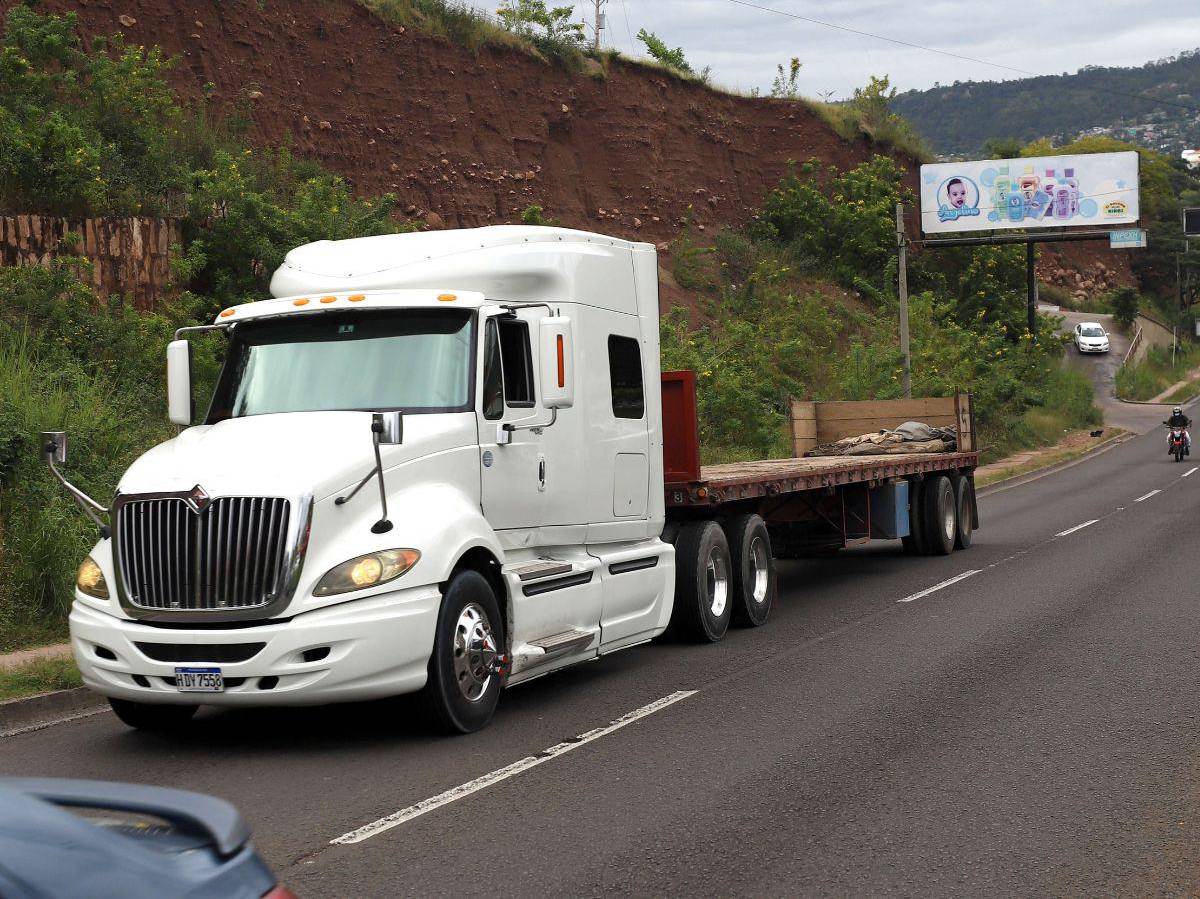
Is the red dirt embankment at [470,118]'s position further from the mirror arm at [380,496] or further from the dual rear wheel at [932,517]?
the mirror arm at [380,496]

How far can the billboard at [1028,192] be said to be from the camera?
190 feet

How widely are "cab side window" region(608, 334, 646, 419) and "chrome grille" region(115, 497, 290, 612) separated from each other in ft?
11.7

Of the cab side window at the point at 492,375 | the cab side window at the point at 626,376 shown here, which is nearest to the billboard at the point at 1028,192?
the cab side window at the point at 626,376

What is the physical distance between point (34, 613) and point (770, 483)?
6.53m

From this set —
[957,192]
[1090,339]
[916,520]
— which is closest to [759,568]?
[916,520]

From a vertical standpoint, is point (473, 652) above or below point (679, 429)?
below

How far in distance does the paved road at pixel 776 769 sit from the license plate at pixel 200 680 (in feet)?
1.42

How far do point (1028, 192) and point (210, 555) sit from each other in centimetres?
Result: 5479

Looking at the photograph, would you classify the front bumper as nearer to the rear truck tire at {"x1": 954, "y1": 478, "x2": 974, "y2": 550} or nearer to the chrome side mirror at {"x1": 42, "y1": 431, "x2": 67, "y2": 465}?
the chrome side mirror at {"x1": 42, "y1": 431, "x2": 67, "y2": 465}

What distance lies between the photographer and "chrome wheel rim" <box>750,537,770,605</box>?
1320 cm

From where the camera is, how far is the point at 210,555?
782 cm

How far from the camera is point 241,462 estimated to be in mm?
8094

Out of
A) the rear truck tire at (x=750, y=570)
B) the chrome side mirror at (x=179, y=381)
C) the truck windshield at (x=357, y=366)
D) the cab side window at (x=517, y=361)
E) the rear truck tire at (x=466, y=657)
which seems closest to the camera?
the rear truck tire at (x=466, y=657)

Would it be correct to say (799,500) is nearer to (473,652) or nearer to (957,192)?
(473,652)
